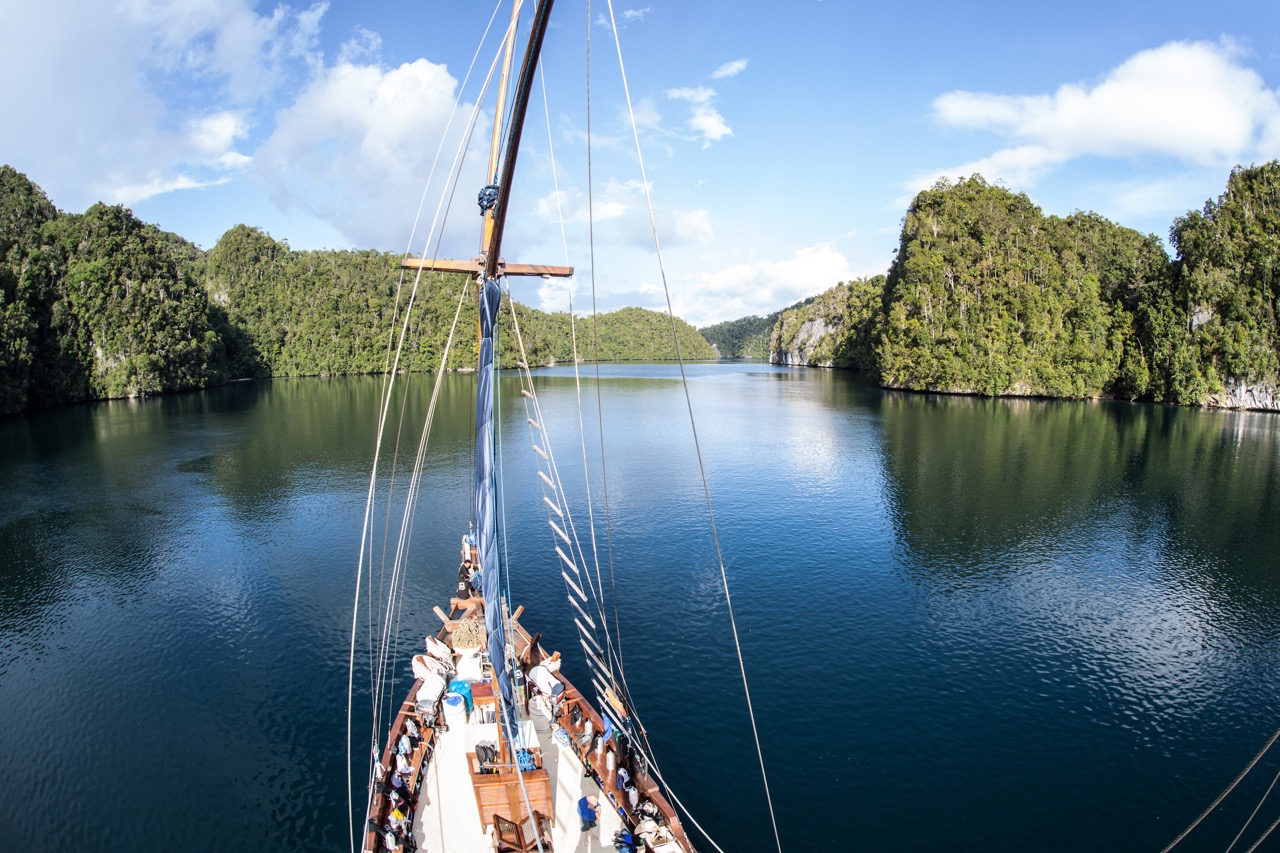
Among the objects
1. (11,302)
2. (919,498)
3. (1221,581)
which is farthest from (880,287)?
(11,302)

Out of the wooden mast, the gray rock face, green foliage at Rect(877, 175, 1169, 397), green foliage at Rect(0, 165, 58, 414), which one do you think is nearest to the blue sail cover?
the wooden mast

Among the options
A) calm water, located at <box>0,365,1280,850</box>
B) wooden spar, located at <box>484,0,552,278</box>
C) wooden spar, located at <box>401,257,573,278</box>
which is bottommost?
calm water, located at <box>0,365,1280,850</box>

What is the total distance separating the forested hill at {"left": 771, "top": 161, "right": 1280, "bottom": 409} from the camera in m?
86.4

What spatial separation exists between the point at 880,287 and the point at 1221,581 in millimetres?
137654

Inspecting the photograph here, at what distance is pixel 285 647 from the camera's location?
25.5 meters

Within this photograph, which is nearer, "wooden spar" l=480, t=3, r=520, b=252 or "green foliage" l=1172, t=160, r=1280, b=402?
"wooden spar" l=480, t=3, r=520, b=252

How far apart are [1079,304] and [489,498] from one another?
4529 inches

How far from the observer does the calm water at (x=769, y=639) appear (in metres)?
17.5

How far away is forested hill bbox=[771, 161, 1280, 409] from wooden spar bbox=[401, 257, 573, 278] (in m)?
103

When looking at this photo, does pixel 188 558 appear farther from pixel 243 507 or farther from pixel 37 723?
pixel 37 723

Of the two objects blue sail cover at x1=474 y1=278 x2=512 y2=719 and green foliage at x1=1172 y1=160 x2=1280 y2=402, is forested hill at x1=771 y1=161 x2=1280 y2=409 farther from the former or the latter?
blue sail cover at x1=474 y1=278 x2=512 y2=719

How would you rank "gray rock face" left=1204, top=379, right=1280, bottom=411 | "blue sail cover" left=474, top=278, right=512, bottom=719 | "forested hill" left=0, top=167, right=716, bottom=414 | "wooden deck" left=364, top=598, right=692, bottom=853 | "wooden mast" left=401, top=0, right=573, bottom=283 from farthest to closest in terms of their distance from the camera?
1. "gray rock face" left=1204, top=379, right=1280, bottom=411
2. "forested hill" left=0, top=167, right=716, bottom=414
3. "wooden deck" left=364, top=598, right=692, bottom=853
4. "blue sail cover" left=474, top=278, right=512, bottom=719
5. "wooden mast" left=401, top=0, right=573, bottom=283

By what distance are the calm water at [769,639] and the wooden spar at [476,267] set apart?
1323 centimetres

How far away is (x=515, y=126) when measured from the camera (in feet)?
34.7
